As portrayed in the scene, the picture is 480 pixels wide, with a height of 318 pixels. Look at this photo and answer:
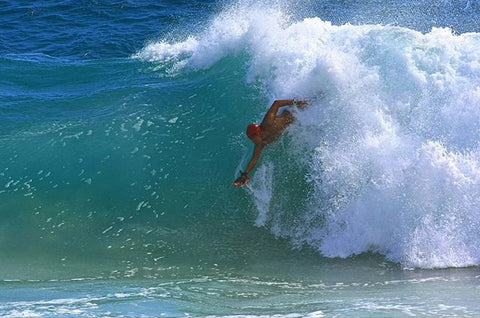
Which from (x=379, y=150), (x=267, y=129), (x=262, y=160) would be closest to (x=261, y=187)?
(x=262, y=160)

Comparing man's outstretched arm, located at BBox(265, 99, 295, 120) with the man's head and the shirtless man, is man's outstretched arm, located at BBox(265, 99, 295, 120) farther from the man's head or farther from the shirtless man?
the man's head

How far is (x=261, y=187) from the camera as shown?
33.2 feet

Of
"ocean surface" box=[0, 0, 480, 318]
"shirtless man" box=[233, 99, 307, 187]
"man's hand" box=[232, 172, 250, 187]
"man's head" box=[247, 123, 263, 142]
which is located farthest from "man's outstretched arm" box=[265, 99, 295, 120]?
"man's hand" box=[232, 172, 250, 187]

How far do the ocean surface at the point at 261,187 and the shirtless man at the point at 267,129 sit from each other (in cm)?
20

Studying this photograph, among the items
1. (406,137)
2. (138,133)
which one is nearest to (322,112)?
(406,137)

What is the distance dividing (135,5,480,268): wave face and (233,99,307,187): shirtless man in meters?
0.19

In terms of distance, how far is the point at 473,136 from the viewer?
9.15 meters

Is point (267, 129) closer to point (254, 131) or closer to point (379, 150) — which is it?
point (254, 131)

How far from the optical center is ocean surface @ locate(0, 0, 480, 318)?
797cm

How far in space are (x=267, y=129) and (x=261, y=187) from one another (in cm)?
82

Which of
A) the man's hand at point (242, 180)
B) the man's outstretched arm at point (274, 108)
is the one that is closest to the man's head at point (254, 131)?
the man's outstretched arm at point (274, 108)

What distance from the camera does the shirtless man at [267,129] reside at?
979 centimetres

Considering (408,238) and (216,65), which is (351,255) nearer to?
(408,238)

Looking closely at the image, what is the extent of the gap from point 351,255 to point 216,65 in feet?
18.8
